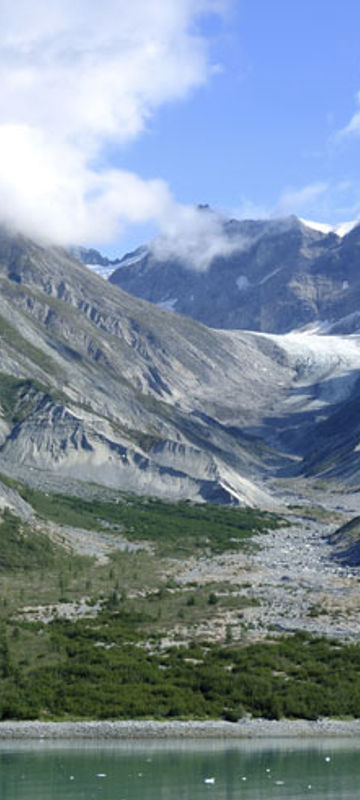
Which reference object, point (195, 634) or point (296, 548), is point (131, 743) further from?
point (296, 548)

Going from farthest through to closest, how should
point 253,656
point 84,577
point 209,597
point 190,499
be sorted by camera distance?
point 190,499
point 84,577
point 209,597
point 253,656

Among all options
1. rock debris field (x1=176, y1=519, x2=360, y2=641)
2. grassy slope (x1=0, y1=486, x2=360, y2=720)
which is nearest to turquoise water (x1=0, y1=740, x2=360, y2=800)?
grassy slope (x1=0, y1=486, x2=360, y2=720)

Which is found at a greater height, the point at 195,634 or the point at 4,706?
the point at 195,634

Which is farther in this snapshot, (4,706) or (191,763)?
(4,706)

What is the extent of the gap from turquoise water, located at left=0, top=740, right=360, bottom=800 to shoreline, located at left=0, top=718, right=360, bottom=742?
97cm

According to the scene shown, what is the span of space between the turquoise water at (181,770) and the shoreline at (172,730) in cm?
97

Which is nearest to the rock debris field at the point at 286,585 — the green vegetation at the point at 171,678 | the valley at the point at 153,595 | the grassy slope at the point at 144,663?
the valley at the point at 153,595

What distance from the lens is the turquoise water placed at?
4053cm

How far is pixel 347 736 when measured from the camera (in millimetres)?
50031

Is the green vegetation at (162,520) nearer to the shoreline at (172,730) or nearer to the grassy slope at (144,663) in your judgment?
the grassy slope at (144,663)

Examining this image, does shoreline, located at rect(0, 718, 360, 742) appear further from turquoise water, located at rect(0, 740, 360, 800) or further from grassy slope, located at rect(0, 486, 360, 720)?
grassy slope, located at rect(0, 486, 360, 720)

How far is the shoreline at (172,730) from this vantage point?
49.2m

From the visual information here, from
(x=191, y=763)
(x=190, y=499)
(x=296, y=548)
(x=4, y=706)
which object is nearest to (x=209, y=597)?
(x=4, y=706)

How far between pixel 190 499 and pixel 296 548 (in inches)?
2068
